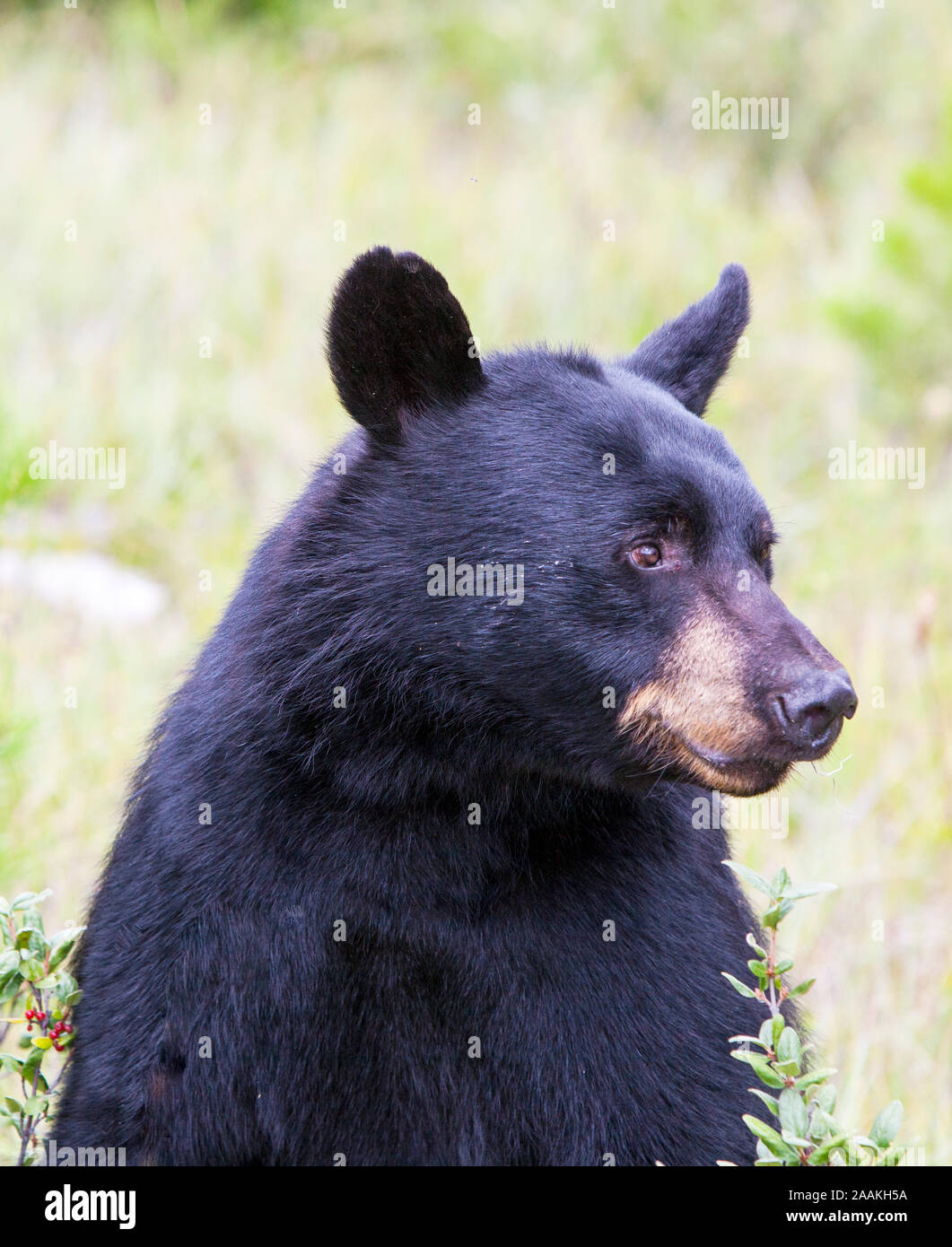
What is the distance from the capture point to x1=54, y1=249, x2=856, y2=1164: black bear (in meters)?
2.48

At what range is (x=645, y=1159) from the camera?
257 cm

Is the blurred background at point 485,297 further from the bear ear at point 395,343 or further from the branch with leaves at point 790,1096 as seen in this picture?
the branch with leaves at point 790,1096

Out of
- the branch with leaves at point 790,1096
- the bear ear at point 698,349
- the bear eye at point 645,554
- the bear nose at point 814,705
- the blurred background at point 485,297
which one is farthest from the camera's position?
the blurred background at point 485,297

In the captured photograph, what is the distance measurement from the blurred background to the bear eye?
69 centimetres

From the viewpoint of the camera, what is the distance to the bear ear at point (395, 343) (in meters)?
2.56

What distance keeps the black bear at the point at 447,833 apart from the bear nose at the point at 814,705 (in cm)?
16

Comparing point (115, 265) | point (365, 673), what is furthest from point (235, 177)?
point (365, 673)

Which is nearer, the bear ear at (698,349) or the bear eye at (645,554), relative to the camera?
the bear eye at (645,554)

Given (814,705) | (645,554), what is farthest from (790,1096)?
(645,554)

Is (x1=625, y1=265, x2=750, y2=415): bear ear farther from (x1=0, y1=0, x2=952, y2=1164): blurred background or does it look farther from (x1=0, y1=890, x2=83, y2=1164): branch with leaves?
(x1=0, y1=890, x2=83, y2=1164): branch with leaves

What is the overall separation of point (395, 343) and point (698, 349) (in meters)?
0.73

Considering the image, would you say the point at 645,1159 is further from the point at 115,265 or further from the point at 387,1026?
the point at 115,265

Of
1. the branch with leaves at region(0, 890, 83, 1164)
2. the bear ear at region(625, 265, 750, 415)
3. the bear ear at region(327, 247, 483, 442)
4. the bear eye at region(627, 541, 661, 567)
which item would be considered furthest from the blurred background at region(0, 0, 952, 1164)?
the branch with leaves at region(0, 890, 83, 1164)

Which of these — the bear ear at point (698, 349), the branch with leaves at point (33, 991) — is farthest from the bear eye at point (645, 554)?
the branch with leaves at point (33, 991)
